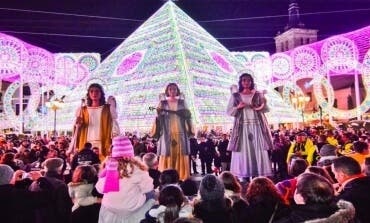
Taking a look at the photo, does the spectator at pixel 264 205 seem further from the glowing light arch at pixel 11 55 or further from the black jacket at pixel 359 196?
the glowing light arch at pixel 11 55

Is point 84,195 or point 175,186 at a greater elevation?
point 175,186

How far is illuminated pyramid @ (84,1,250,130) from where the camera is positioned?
24094 millimetres

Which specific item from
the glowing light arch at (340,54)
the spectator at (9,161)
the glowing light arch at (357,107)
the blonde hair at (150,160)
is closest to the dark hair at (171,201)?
the blonde hair at (150,160)

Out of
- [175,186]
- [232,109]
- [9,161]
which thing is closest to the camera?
[175,186]

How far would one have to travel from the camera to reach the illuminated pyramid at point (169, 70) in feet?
79.0

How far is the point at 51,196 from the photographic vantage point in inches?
176

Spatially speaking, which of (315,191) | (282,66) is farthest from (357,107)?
(315,191)

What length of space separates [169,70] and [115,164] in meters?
21.2

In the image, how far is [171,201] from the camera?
3529 mm

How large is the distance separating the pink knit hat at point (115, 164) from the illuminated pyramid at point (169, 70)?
18.4 m

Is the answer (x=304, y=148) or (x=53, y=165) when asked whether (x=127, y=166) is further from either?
(x=304, y=148)

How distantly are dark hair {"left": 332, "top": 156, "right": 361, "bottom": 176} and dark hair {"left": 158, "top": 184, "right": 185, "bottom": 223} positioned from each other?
66.0 inches

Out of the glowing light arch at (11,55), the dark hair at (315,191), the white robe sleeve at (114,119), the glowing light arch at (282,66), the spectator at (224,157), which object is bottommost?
the spectator at (224,157)

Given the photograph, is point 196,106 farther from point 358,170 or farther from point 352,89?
point 352,89
